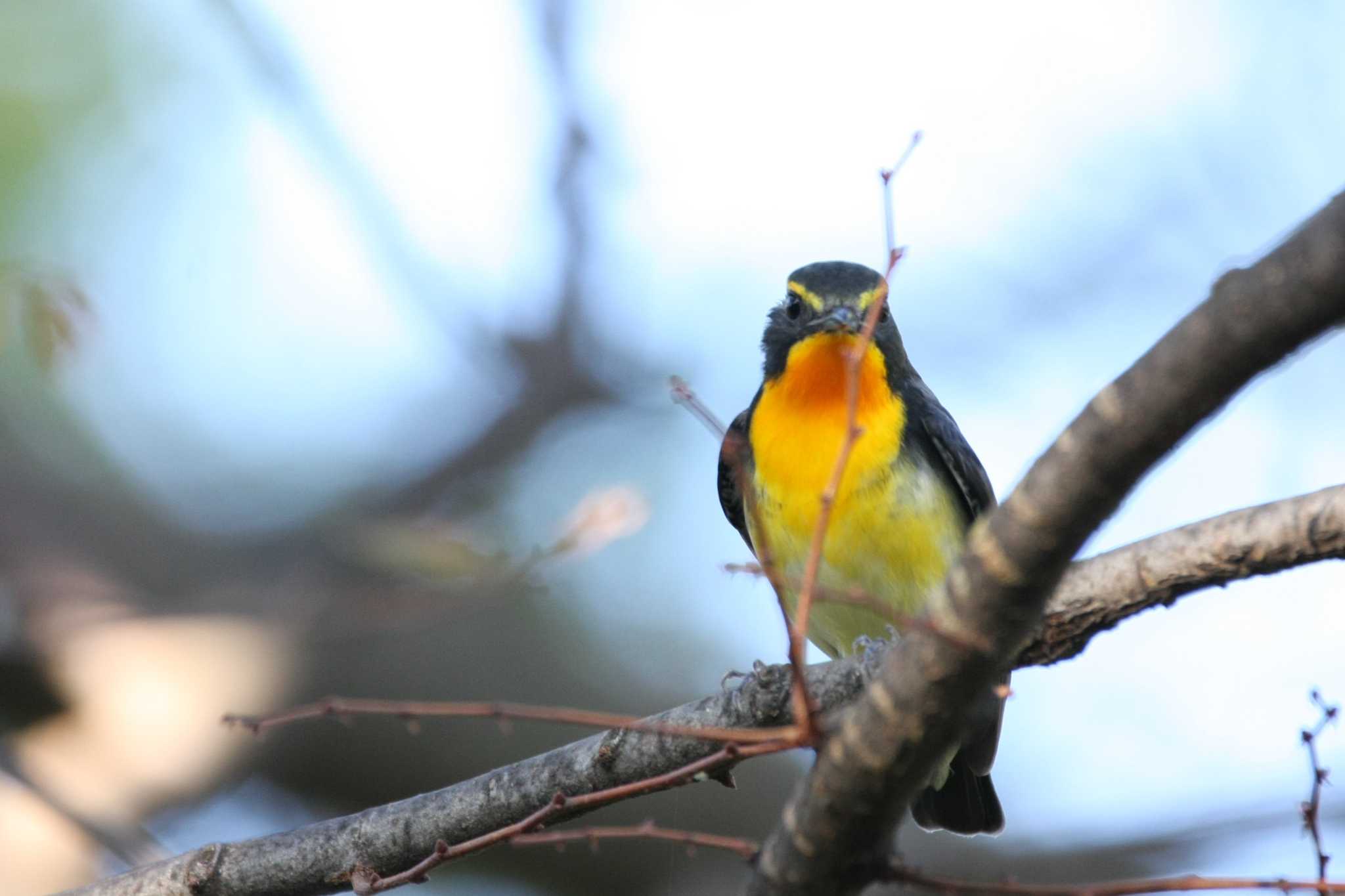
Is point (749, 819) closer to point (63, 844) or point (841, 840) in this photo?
point (63, 844)

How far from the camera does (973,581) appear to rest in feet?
7.27

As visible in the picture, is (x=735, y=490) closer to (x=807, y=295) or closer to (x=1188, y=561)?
(x=807, y=295)

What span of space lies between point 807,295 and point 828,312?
0.23m

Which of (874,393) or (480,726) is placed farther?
(480,726)

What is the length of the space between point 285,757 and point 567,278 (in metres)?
3.05

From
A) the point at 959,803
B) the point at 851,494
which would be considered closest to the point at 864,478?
the point at 851,494

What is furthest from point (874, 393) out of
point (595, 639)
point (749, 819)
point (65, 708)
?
point (65, 708)

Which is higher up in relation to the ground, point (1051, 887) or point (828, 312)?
point (828, 312)

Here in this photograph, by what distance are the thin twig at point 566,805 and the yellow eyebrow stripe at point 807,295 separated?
307cm

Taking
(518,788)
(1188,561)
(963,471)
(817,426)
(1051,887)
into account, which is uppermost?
(817,426)

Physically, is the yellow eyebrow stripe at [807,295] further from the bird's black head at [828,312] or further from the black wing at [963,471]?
the black wing at [963,471]

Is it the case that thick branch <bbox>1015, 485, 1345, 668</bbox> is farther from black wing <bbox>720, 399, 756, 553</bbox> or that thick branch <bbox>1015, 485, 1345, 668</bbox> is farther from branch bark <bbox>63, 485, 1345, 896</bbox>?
black wing <bbox>720, 399, 756, 553</bbox>

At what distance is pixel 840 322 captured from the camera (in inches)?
230

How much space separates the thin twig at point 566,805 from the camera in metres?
2.79
